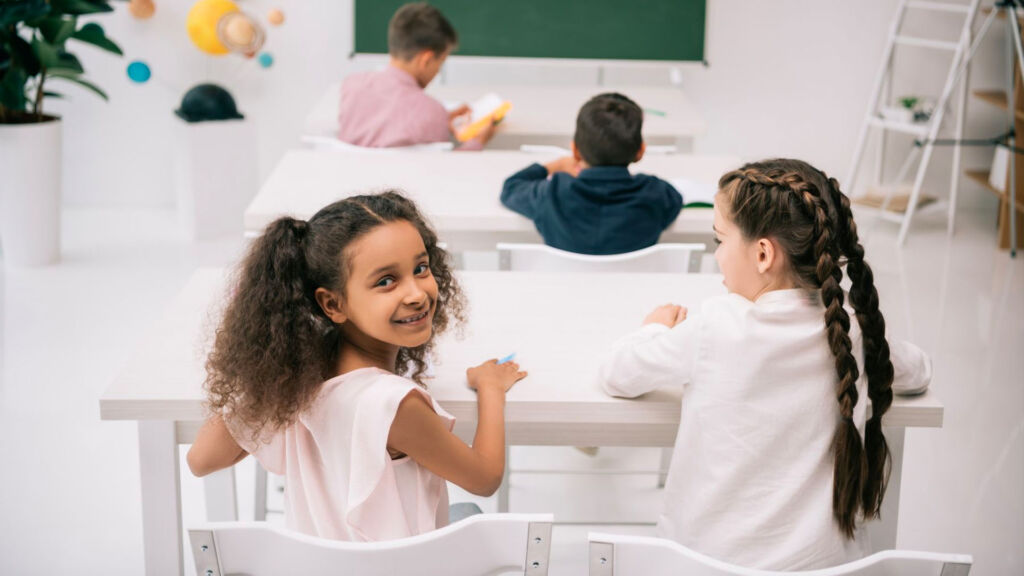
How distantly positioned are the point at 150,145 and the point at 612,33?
2118 millimetres

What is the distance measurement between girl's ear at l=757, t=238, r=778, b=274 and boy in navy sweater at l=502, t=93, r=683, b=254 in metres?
1.01

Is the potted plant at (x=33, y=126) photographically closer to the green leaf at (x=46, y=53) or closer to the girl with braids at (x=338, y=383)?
the green leaf at (x=46, y=53)

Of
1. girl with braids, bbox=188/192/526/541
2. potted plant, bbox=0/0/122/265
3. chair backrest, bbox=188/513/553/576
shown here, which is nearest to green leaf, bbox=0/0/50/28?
potted plant, bbox=0/0/122/265

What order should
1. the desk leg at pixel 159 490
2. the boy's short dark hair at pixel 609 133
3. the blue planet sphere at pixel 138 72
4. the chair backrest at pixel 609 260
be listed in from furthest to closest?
the blue planet sphere at pixel 138 72 < the boy's short dark hair at pixel 609 133 < the chair backrest at pixel 609 260 < the desk leg at pixel 159 490

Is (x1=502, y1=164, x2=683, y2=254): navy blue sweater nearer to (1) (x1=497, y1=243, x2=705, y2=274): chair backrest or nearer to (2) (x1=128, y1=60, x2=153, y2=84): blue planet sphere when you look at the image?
(1) (x1=497, y1=243, x2=705, y2=274): chair backrest

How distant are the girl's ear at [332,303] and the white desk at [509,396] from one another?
0.66 feet

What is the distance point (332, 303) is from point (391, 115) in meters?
2.03

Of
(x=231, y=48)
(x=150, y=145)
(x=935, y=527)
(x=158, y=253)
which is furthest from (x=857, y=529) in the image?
(x=150, y=145)

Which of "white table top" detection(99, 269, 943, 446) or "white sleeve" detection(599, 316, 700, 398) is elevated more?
"white sleeve" detection(599, 316, 700, 398)

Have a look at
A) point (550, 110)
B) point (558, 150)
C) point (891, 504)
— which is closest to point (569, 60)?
point (550, 110)

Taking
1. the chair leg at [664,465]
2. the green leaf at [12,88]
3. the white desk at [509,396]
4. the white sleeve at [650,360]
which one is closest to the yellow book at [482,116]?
the chair leg at [664,465]

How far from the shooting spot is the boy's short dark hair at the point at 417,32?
135 inches

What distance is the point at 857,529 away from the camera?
146 cm

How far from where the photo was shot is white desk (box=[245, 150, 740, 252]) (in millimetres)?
2482
